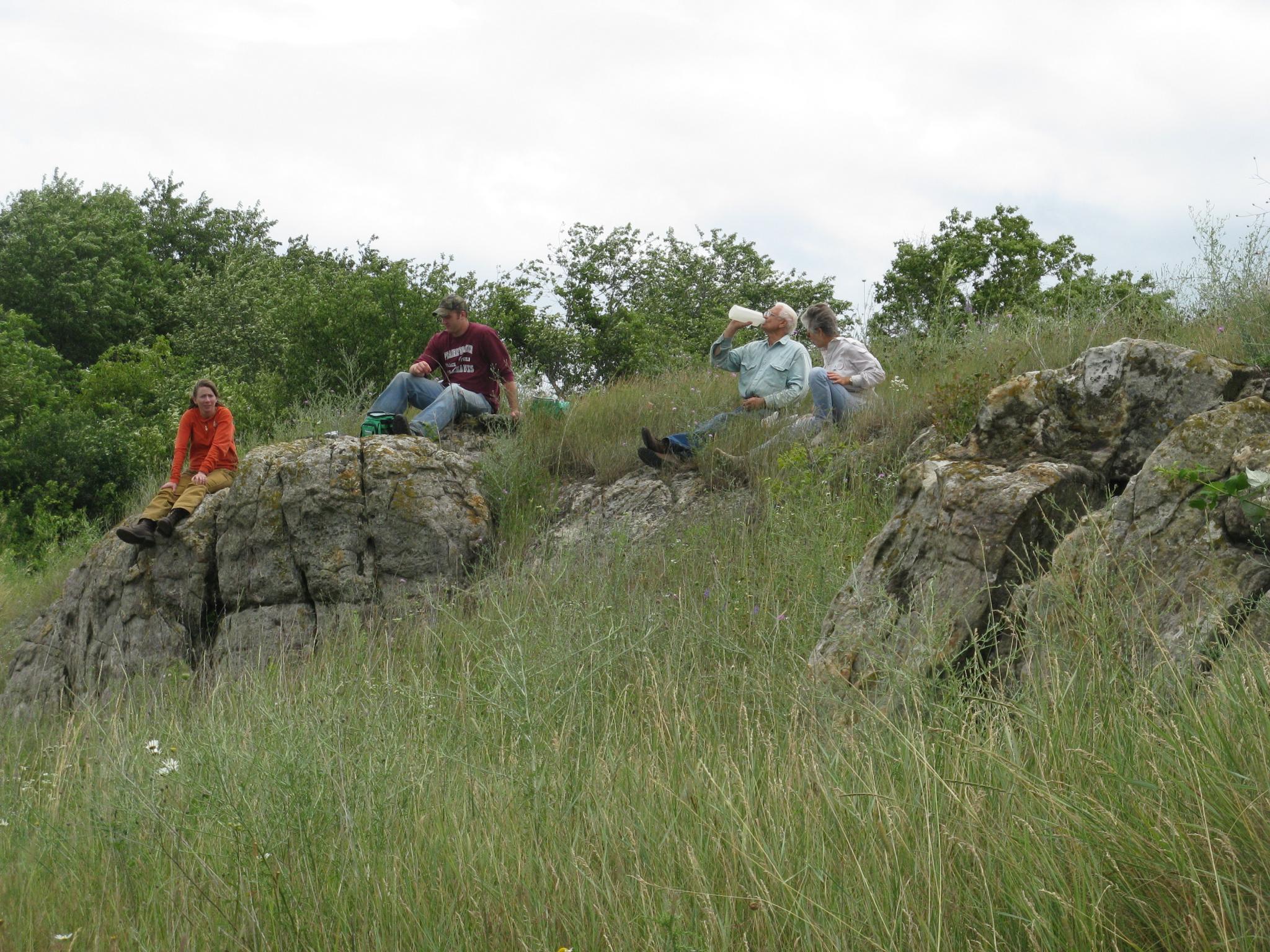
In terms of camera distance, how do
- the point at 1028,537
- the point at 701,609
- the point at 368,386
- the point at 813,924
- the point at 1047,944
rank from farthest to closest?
the point at 368,386, the point at 701,609, the point at 1028,537, the point at 813,924, the point at 1047,944

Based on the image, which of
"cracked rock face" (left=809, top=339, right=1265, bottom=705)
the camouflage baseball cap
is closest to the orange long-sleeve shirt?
the camouflage baseball cap

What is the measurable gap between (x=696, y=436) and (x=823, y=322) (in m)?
1.44

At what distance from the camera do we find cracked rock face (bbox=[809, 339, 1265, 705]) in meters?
4.01

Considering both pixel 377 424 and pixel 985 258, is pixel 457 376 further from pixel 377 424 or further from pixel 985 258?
pixel 985 258

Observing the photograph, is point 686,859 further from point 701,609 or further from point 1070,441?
point 1070,441

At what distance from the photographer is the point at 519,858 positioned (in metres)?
2.63

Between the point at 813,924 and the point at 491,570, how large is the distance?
6.59m

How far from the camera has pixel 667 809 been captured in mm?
2785

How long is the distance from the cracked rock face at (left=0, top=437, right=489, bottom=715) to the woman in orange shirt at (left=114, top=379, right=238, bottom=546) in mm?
122

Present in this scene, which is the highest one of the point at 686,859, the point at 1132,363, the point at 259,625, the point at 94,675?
the point at 1132,363

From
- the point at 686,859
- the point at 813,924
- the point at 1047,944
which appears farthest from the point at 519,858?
the point at 1047,944

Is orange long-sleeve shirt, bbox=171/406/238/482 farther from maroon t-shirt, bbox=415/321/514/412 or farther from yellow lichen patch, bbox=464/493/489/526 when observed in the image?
yellow lichen patch, bbox=464/493/489/526

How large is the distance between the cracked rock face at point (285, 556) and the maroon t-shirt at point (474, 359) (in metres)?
1.17

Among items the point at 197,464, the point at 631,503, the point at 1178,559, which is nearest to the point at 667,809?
the point at 1178,559
